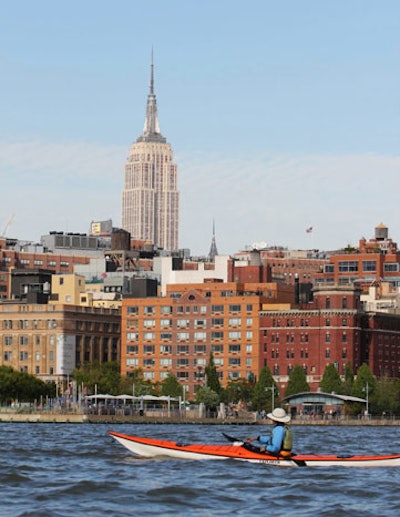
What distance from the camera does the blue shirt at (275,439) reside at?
301 feet

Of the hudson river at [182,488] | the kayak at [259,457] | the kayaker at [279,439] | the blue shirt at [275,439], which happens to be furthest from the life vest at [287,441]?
the hudson river at [182,488]

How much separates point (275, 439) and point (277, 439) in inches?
6.2

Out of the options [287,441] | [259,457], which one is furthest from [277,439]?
[259,457]

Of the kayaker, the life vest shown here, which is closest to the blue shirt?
the kayaker

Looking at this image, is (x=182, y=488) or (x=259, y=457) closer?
(x=182, y=488)

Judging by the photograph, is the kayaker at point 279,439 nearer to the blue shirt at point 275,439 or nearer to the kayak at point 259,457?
the blue shirt at point 275,439

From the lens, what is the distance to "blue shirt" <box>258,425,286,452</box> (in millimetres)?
91688

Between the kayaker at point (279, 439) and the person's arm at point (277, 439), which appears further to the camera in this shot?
the person's arm at point (277, 439)

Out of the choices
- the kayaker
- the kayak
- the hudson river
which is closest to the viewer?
the hudson river

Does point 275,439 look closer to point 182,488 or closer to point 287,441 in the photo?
point 287,441

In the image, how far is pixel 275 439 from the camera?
92250mm

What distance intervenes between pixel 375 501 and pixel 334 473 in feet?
37.3

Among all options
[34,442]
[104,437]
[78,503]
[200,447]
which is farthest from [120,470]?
[104,437]

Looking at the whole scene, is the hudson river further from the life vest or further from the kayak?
the life vest
